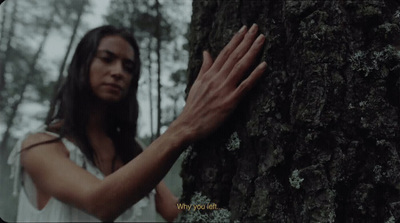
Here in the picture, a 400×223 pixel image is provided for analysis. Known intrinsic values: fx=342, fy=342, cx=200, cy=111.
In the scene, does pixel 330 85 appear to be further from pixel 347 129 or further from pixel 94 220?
pixel 94 220

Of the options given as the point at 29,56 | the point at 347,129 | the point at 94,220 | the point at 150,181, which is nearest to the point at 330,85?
the point at 347,129

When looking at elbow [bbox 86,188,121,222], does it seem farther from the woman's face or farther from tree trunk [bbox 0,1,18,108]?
tree trunk [bbox 0,1,18,108]

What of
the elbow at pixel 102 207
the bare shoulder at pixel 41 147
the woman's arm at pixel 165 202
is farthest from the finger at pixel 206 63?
the woman's arm at pixel 165 202

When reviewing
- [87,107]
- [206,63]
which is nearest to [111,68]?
[87,107]

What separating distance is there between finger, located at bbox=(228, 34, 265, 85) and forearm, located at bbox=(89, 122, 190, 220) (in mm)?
277

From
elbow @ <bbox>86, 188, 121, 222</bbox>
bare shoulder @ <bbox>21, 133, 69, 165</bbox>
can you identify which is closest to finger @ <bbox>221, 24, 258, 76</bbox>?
elbow @ <bbox>86, 188, 121, 222</bbox>

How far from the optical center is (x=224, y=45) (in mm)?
1395

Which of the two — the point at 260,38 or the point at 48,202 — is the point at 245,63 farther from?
the point at 48,202

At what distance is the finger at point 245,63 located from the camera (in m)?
1.26

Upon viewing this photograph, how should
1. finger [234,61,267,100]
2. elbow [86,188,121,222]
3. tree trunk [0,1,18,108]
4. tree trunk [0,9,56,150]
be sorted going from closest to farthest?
finger [234,61,267,100]
elbow [86,188,121,222]
tree trunk [0,1,18,108]
tree trunk [0,9,56,150]

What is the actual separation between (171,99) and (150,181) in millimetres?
2939

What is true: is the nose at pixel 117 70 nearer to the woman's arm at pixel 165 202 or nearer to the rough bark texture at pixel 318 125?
the woman's arm at pixel 165 202

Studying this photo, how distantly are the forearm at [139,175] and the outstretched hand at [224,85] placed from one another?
Answer: 7cm

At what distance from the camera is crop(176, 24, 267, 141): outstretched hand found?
126 centimetres
